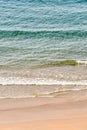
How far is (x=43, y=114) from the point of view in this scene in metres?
7.91

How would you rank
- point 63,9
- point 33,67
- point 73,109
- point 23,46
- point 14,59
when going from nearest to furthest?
point 73,109, point 33,67, point 14,59, point 23,46, point 63,9

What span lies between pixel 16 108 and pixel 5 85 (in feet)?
6.24

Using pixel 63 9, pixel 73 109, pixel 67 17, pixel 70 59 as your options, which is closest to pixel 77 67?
pixel 70 59

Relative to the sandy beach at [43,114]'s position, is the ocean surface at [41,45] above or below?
below

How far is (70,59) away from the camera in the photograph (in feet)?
41.1

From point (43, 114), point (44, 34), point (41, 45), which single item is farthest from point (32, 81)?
point (44, 34)

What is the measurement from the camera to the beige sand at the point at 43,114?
7211 mm

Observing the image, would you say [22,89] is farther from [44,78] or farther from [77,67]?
[77,67]

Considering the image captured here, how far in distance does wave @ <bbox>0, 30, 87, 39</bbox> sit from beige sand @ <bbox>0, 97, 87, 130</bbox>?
759 centimetres

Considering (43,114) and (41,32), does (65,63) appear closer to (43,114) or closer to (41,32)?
(43,114)

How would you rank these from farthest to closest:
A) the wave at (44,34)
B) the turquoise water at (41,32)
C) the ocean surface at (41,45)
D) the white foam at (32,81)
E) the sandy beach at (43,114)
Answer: the wave at (44,34) → the turquoise water at (41,32) → the ocean surface at (41,45) → the white foam at (32,81) → the sandy beach at (43,114)

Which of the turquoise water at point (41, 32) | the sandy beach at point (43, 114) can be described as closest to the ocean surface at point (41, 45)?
the turquoise water at point (41, 32)

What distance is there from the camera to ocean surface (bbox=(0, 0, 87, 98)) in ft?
33.7

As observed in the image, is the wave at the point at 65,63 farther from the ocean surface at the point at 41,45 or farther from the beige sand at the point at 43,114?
the beige sand at the point at 43,114
